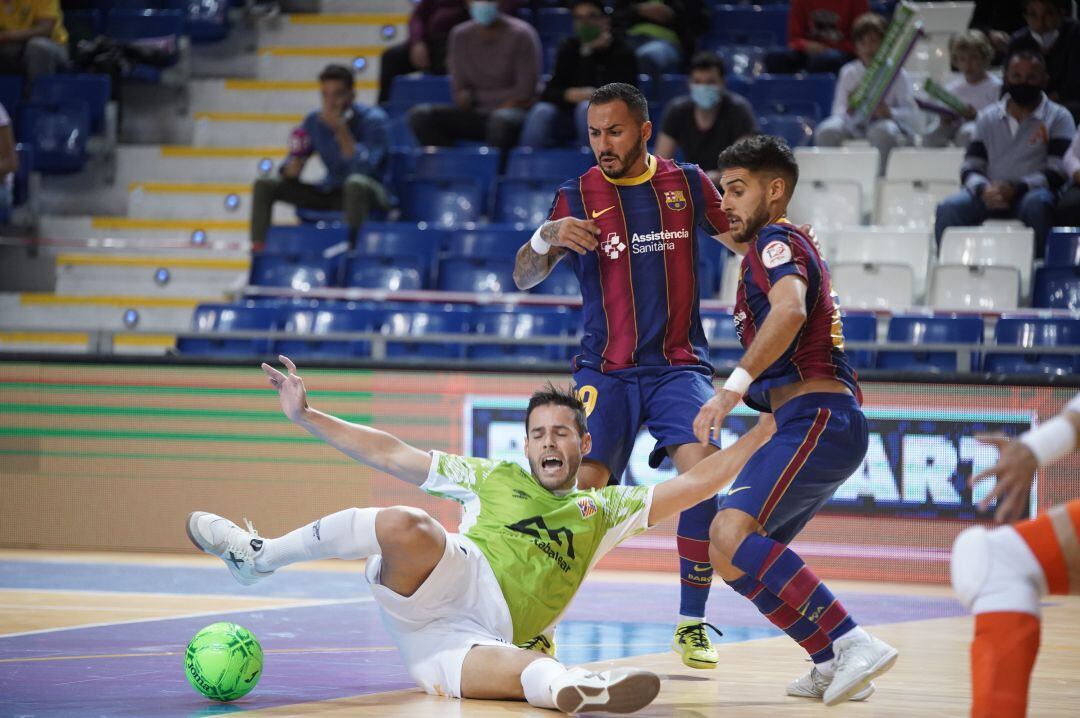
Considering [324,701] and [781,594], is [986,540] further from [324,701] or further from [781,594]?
[324,701]

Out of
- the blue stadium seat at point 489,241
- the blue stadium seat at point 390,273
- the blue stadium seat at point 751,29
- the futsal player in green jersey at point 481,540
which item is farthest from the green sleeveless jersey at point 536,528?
the blue stadium seat at point 751,29

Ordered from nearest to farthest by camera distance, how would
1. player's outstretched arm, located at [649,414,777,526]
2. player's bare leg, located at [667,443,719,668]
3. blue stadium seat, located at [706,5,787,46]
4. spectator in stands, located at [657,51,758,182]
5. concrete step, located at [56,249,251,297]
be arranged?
1. player's outstretched arm, located at [649,414,777,526]
2. player's bare leg, located at [667,443,719,668]
3. spectator in stands, located at [657,51,758,182]
4. concrete step, located at [56,249,251,297]
5. blue stadium seat, located at [706,5,787,46]

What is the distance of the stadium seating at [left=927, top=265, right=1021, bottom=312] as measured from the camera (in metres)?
10.4

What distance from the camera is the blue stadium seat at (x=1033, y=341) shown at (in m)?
9.46

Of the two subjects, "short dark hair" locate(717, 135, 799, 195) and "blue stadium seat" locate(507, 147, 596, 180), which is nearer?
"short dark hair" locate(717, 135, 799, 195)

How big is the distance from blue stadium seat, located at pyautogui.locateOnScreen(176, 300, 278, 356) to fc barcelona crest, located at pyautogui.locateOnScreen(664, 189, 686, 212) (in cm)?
534

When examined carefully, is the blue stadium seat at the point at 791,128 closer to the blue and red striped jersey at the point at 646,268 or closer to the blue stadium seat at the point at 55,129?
the blue and red striped jersey at the point at 646,268

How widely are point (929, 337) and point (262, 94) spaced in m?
8.43

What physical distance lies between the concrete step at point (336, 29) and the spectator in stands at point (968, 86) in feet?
20.6

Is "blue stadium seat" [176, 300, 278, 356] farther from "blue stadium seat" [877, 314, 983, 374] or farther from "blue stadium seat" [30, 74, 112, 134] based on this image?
"blue stadium seat" [877, 314, 983, 374]

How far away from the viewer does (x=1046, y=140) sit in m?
11.3

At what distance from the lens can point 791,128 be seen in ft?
40.7

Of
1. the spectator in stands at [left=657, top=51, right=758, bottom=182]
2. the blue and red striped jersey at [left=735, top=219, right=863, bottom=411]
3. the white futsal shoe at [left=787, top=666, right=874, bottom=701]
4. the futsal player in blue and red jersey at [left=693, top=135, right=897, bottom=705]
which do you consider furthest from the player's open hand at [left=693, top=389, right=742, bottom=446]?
the spectator in stands at [left=657, top=51, right=758, bottom=182]

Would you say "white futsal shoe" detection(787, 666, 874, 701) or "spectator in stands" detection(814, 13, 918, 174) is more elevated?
"spectator in stands" detection(814, 13, 918, 174)
